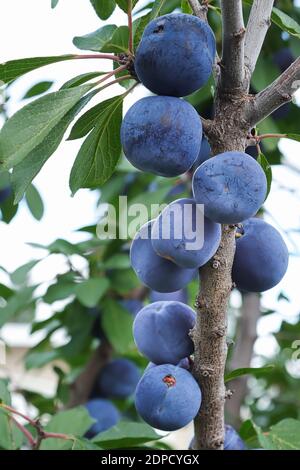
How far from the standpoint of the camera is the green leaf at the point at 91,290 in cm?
167

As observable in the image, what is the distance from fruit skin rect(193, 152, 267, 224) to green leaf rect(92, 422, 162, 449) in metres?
0.54

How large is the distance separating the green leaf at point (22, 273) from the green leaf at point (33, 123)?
966 millimetres

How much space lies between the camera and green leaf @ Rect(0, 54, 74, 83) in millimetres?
912

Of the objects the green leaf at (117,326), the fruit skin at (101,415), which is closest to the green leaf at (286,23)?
the green leaf at (117,326)

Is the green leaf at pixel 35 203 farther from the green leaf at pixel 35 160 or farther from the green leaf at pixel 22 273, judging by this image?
the green leaf at pixel 35 160

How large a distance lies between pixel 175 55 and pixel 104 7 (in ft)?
1.01

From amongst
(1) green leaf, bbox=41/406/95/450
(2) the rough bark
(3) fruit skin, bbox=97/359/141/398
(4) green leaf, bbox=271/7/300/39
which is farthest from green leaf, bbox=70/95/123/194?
(3) fruit skin, bbox=97/359/141/398

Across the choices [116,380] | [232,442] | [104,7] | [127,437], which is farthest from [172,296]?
[104,7]

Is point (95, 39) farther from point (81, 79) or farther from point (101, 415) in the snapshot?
point (101, 415)

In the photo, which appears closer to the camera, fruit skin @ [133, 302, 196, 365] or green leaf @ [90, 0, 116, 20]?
fruit skin @ [133, 302, 196, 365]

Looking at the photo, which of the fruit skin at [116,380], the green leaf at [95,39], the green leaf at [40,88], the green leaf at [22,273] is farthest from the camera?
the fruit skin at [116,380]

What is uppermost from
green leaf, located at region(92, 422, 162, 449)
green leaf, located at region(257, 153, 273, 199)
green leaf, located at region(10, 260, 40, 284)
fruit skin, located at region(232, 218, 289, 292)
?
green leaf, located at region(257, 153, 273, 199)

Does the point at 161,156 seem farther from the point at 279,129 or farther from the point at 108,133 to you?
the point at 279,129

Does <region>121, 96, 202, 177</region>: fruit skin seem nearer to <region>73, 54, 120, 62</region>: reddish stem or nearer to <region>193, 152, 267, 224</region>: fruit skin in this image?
<region>193, 152, 267, 224</region>: fruit skin
